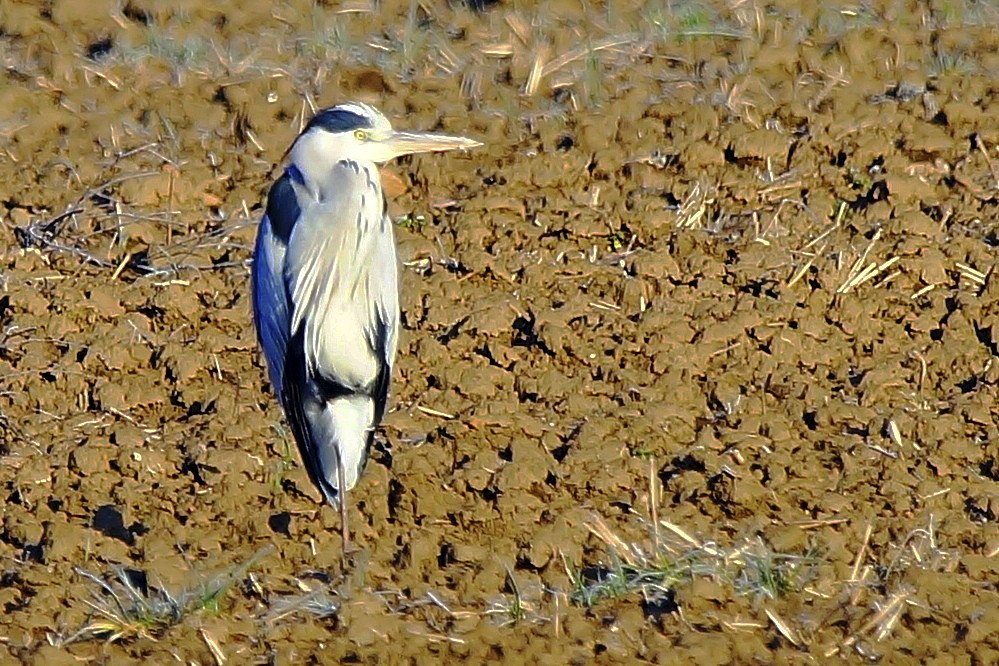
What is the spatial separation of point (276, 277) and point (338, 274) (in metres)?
0.22

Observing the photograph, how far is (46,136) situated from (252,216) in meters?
1.26

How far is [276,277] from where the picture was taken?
682cm

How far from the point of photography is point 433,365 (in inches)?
285

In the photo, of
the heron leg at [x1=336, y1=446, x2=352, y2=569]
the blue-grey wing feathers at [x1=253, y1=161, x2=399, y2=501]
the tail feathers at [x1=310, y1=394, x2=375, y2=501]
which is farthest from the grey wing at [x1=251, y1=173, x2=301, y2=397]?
the heron leg at [x1=336, y1=446, x2=352, y2=569]

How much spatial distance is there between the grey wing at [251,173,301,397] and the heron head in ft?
0.73

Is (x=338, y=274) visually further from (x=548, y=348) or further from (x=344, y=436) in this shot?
(x=548, y=348)

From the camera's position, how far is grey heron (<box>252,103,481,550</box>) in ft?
22.0

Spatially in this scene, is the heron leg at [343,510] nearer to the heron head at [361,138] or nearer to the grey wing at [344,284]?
the grey wing at [344,284]

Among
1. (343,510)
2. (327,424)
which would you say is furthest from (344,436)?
(343,510)

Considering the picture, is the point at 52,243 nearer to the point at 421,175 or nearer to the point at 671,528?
the point at 421,175

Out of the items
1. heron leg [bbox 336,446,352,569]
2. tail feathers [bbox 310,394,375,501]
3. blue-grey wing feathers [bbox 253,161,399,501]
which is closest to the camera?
heron leg [bbox 336,446,352,569]

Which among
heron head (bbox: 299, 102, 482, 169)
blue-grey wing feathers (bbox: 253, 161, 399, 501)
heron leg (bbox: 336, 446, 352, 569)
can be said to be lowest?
heron leg (bbox: 336, 446, 352, 569)

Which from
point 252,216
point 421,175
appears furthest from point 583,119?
point 252,216

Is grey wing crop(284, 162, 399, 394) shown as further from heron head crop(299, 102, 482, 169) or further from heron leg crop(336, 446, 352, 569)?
heron leg crop(336, 446, 352, 569)
